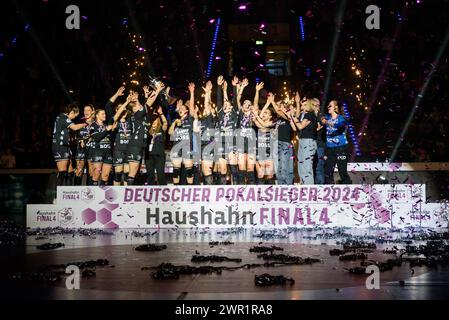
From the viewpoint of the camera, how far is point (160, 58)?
19.2 meters

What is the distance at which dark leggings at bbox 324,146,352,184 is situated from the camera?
39.3ft

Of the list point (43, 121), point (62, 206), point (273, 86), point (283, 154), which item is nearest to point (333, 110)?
point (283, 154)

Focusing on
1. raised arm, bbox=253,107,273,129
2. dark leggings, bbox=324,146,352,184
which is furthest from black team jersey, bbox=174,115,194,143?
dark leggings, bbox=324,146,352,184

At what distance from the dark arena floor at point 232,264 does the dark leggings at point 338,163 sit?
52.0 inches

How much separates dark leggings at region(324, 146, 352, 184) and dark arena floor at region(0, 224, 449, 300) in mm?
1321

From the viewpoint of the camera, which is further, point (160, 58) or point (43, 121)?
point (160, 58)

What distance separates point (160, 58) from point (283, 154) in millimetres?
8048

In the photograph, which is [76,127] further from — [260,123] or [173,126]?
[260,123]

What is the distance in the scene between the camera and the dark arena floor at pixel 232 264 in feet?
17.2

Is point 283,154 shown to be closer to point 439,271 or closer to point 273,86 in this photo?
point 439,271

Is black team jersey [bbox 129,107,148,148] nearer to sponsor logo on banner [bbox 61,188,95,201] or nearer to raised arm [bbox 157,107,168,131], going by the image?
raised arm [bbox 157,107,168,131]

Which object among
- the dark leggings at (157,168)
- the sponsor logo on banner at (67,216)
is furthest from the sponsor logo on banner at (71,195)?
the dark leggings at (157,168)
